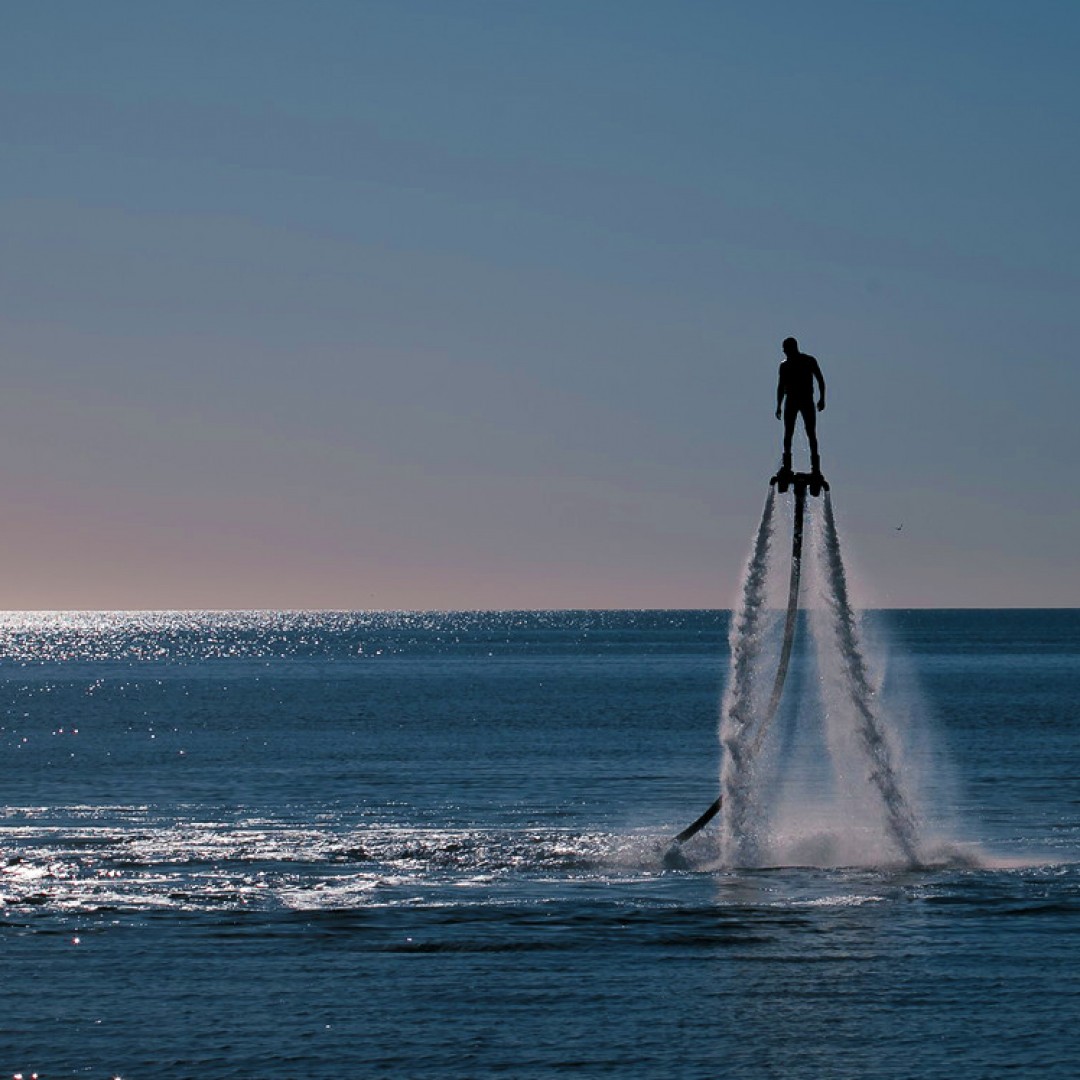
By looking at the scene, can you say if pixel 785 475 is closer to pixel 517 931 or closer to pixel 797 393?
pixel 797 393

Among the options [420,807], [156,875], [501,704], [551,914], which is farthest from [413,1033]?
[501,704]

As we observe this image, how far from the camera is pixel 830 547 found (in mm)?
49000

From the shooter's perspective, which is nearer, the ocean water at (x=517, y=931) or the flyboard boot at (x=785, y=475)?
the ocean water at (x=517, y=931)

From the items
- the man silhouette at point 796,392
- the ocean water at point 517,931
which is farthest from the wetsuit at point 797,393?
the ocean water at point 517,931

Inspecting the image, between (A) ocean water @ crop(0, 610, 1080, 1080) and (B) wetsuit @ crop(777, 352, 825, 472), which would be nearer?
(A) ocean water @ crop(0, 610, 1080, 1080)

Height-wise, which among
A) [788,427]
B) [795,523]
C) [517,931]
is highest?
[788,427]

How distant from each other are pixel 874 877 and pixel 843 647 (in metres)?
6.27

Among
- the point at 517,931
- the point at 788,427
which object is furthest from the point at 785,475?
the point at 517,931

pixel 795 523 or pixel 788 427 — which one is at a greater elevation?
pixel 788 427

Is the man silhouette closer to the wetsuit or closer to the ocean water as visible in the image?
the wetsuit

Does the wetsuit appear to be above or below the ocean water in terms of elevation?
above

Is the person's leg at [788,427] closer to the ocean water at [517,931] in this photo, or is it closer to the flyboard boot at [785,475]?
the flyboard boot at [785,475]

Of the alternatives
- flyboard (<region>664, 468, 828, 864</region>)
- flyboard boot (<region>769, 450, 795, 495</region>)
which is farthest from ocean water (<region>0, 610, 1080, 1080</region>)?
flyboard boot (<region>769, 450, 795, 495</region>)

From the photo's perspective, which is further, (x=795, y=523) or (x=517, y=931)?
(x=795, y=523)
